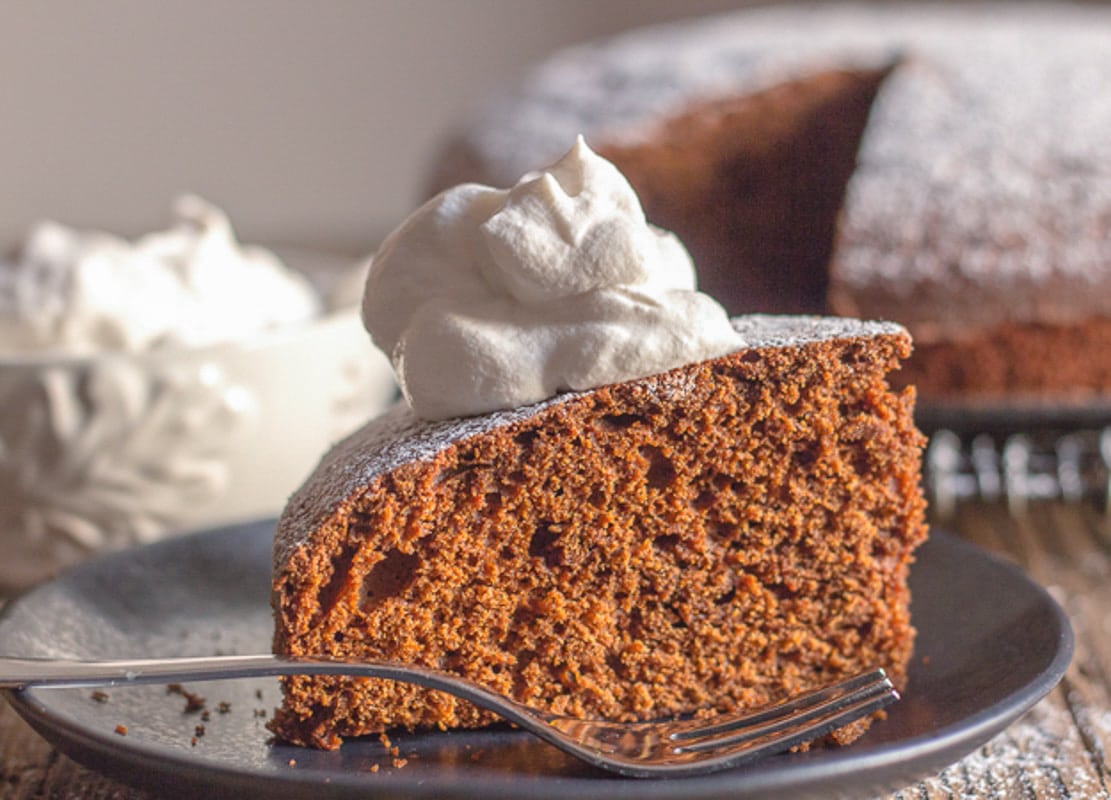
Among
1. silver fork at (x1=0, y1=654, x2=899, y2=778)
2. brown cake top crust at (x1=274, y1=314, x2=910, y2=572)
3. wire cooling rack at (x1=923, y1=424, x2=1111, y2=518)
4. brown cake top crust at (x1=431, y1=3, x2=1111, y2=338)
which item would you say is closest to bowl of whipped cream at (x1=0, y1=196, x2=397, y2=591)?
brown cake top crust at (x1=274, y1=314, x2=910, y2=572)

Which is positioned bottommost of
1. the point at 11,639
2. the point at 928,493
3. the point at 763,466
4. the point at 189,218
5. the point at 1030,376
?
the point at 928,493

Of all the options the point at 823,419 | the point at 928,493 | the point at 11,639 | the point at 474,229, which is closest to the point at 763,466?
the point at 823,419

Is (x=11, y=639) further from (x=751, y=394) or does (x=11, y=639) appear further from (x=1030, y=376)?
(x=1030, y=376)

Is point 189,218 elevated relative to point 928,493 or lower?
elevated

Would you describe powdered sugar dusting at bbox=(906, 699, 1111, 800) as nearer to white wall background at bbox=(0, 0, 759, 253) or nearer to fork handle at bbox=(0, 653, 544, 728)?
fork handle at bbox=(0, 653, 544, 728)

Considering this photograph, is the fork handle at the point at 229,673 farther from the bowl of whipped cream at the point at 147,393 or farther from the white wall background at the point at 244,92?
the white wall background at the point at 244,92

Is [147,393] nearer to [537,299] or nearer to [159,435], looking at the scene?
[159,435]
